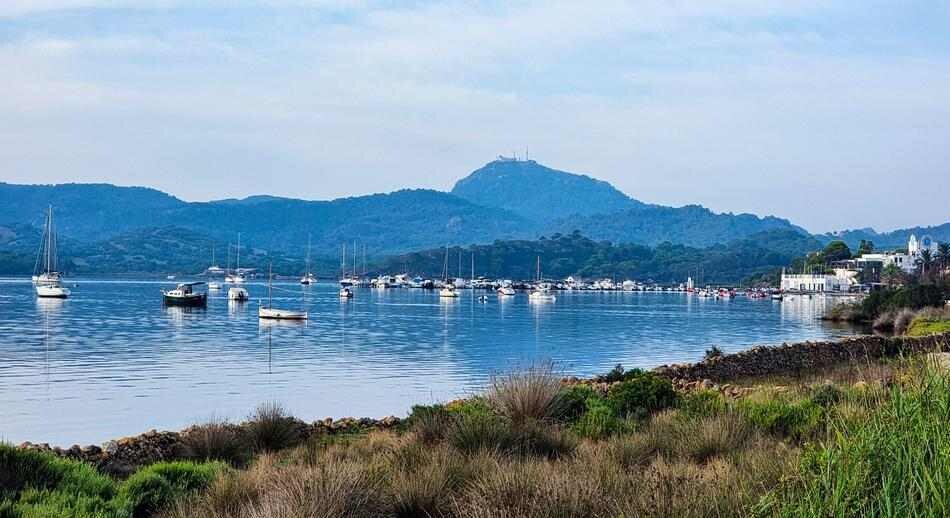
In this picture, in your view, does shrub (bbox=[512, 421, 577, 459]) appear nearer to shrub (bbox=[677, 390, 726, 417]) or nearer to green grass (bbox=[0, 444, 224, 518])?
shrub (bbox=[677, 390, 726, 417])

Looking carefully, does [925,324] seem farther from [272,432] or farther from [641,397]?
[272,432]

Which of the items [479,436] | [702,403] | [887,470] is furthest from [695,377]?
[887,470]

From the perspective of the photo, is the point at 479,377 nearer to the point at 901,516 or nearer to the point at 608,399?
the point at 608,399

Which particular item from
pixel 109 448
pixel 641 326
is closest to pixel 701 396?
pixel 109 448

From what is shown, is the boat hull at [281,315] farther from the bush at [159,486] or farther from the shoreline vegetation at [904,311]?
the bush at [159,486]

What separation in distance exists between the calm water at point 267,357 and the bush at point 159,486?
267 inches

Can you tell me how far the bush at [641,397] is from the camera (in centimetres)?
1316

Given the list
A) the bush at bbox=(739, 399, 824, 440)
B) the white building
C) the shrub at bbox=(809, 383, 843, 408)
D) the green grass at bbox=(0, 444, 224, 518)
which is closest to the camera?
the green grass at bbox=(0, 444, 224, 518)

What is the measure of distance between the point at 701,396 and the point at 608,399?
165 centimetres

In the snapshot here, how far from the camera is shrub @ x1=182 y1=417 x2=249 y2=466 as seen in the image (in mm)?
11383

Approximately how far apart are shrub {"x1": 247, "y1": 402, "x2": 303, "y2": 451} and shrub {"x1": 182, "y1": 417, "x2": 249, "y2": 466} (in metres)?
0.19

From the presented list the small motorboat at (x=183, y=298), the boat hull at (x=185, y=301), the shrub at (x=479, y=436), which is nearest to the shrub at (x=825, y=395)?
the shrub at (x=479, y=436)

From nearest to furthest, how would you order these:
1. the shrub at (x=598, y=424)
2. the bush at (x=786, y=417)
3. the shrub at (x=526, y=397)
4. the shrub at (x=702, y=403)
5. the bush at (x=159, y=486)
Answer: the bush at (x=159, y=486) → the bush at (x=786, y=417) → the shrub at (x=598, y=424) → the shrub at (x=702, y=403) → the shrub at (x=526, y=397)

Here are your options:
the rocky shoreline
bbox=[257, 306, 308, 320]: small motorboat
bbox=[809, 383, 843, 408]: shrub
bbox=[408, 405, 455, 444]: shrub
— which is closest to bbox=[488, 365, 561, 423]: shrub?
bbox=[408, 405, 455, 444]: shrub
